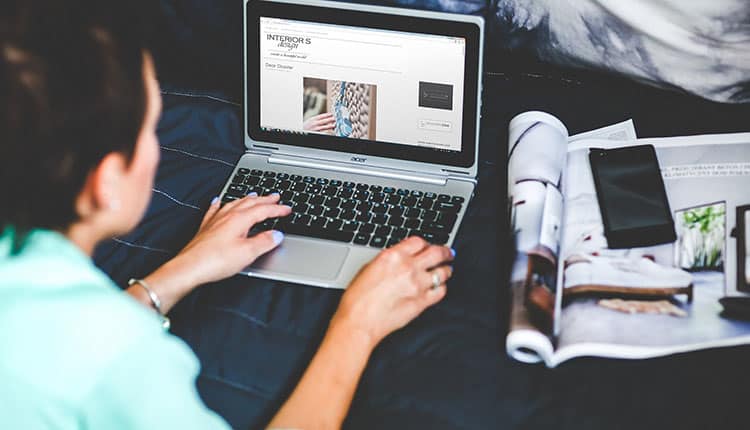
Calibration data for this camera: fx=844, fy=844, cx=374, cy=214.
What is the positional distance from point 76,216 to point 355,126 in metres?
0.54

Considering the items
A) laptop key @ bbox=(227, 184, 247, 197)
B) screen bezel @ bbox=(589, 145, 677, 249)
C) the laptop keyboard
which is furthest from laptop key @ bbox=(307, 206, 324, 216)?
screen bezel @ bbox=(589, 145, 677, 249)

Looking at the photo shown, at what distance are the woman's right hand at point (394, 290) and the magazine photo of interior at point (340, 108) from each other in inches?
9.3

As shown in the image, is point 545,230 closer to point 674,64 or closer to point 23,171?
point 674,64

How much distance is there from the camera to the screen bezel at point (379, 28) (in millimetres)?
1072

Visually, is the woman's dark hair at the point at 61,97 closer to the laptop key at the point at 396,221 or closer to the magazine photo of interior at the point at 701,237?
the laptop key at the point at 396,221

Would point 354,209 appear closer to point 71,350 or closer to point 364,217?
point 364,217

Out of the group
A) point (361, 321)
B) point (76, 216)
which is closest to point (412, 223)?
point (361, 321)

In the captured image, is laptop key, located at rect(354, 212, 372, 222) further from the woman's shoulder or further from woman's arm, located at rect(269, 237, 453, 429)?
the woman's shoulder

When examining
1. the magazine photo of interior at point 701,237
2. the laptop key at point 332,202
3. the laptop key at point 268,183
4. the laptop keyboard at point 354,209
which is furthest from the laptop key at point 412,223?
the magazine photo of interior at point 701,237

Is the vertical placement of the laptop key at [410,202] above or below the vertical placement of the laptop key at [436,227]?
above

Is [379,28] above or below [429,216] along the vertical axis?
above

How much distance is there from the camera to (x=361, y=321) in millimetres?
888

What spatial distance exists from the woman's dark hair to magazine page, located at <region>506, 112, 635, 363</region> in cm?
46

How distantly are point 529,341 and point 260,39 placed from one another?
1.85 feet
